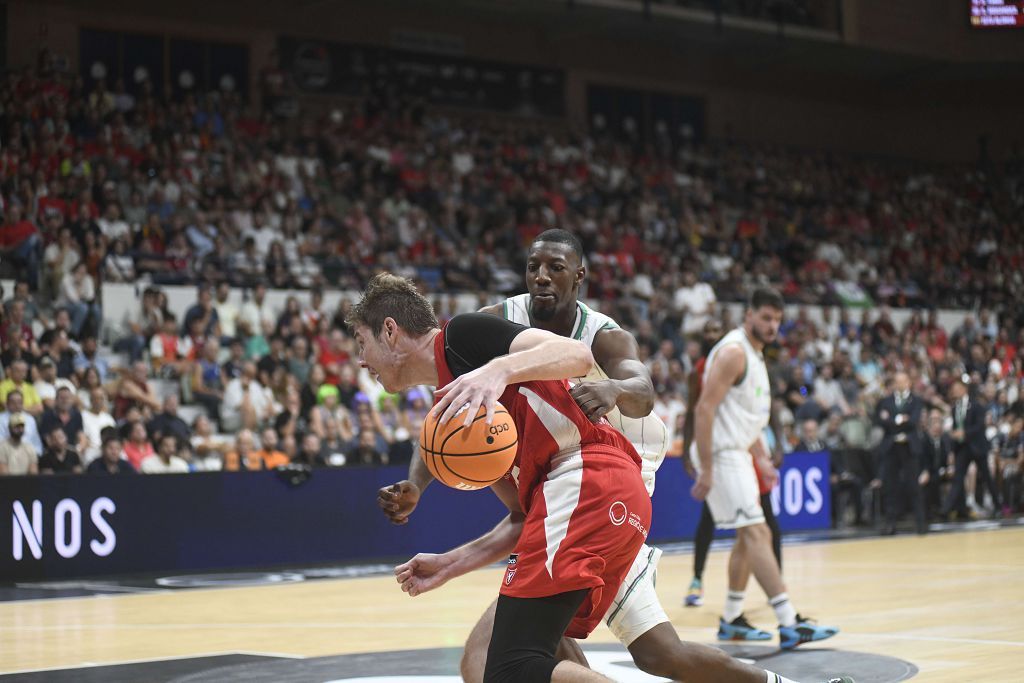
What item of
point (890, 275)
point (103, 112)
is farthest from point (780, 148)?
point (103, 112)

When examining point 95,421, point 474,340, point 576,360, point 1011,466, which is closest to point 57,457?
point 95,421

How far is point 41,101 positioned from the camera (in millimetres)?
19250

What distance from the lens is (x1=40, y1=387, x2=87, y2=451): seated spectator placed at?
44.4 feet

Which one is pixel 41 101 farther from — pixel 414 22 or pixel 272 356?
pixel 414 22

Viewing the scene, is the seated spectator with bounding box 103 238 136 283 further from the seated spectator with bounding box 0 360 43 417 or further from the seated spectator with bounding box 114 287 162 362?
the seated spectator with bounding box 0 360 43 417

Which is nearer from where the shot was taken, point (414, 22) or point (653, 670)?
point (653, 670)

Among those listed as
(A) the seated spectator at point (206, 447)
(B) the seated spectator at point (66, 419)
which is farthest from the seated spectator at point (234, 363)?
(B) the seated spectator at point (66, 419)

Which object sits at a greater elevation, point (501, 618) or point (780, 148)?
point (780, 148)

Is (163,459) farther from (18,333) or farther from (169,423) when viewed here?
(18,333)

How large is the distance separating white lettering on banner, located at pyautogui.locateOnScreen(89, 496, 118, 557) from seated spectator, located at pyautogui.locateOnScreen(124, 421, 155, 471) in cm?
121

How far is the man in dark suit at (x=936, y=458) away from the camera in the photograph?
19.1m

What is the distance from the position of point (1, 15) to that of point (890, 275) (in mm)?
16909

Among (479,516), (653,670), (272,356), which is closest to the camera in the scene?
(653,670)

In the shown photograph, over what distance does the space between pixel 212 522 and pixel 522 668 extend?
30.8 ft
